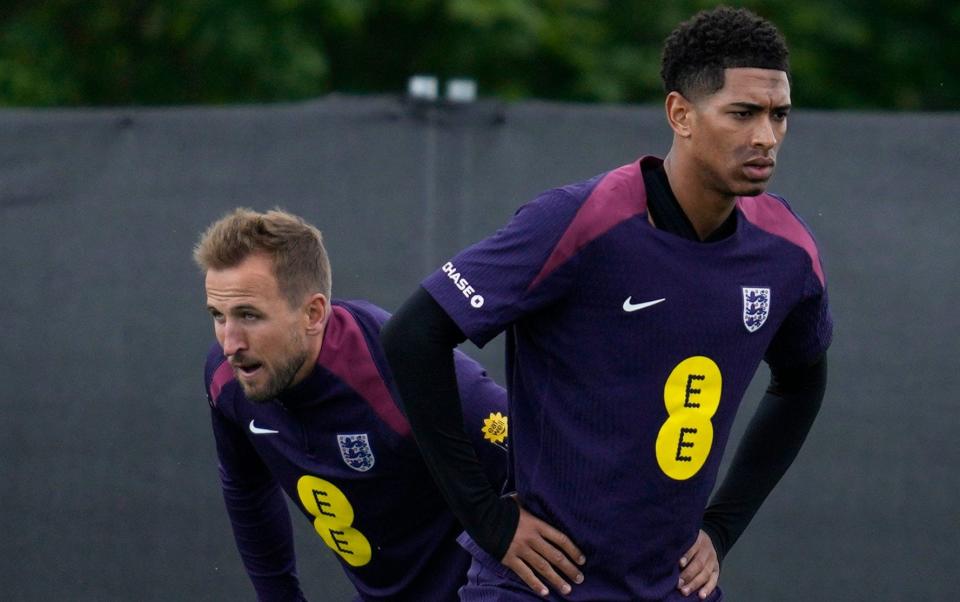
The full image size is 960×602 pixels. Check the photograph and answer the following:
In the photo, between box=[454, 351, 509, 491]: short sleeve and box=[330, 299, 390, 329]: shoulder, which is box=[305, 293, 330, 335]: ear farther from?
box=[454, 351, 509, 491]: short sleeve

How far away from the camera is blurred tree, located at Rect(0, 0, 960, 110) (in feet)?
28.0

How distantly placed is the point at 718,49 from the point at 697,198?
11.1 inches

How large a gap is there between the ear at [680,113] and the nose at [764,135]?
127 millimetres

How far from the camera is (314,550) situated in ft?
15.3

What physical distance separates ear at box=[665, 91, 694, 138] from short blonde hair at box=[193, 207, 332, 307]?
41.3 inches

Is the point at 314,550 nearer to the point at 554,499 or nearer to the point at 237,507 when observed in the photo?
the point at 237,507

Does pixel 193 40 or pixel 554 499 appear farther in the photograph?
pixel 193 40

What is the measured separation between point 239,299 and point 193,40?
5.94m

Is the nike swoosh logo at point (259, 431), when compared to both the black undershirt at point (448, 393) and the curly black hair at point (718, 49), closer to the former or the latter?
the black undershirt at point (448, 393)

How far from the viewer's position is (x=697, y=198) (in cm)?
272

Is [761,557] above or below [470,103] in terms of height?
below

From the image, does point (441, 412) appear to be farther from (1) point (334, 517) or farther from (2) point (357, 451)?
(1) point (334, 517)

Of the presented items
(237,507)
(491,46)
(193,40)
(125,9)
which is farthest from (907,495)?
(125,9)

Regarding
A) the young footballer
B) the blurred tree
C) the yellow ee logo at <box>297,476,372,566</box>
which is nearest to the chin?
the young footballer
